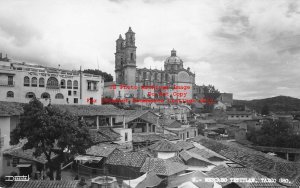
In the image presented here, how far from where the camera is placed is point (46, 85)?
143 feet

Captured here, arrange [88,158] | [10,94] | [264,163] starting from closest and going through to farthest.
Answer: [88,158] → [264,163] → [10,94]

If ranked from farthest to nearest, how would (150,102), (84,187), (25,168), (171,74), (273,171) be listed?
(171,74)
(150,102)
(273,171)
(25,168)
(84,187)

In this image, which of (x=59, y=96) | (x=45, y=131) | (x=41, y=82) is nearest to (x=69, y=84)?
(x=59, y=96)

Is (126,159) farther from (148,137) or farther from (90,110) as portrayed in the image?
(148,137)

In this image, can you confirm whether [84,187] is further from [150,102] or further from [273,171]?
[150,102]

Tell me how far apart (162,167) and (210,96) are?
7755cm

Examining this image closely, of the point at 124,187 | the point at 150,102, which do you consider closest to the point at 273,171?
the point at 124,187

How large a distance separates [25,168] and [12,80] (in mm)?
20735

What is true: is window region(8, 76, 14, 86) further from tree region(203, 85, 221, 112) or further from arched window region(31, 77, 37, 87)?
tree region(203, 85, 221, 112)

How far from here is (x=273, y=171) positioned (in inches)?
1061

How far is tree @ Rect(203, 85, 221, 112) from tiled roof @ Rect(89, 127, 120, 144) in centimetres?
5980

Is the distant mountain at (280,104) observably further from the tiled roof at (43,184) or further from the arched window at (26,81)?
the tiled roof at (43,184)

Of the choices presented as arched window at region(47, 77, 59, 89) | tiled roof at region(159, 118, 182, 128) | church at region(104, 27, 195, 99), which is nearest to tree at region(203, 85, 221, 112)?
church at region(104, 27, 195, 99)

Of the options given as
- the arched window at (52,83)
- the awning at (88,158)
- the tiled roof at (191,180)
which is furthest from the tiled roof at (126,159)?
the arched window at (52,83)
